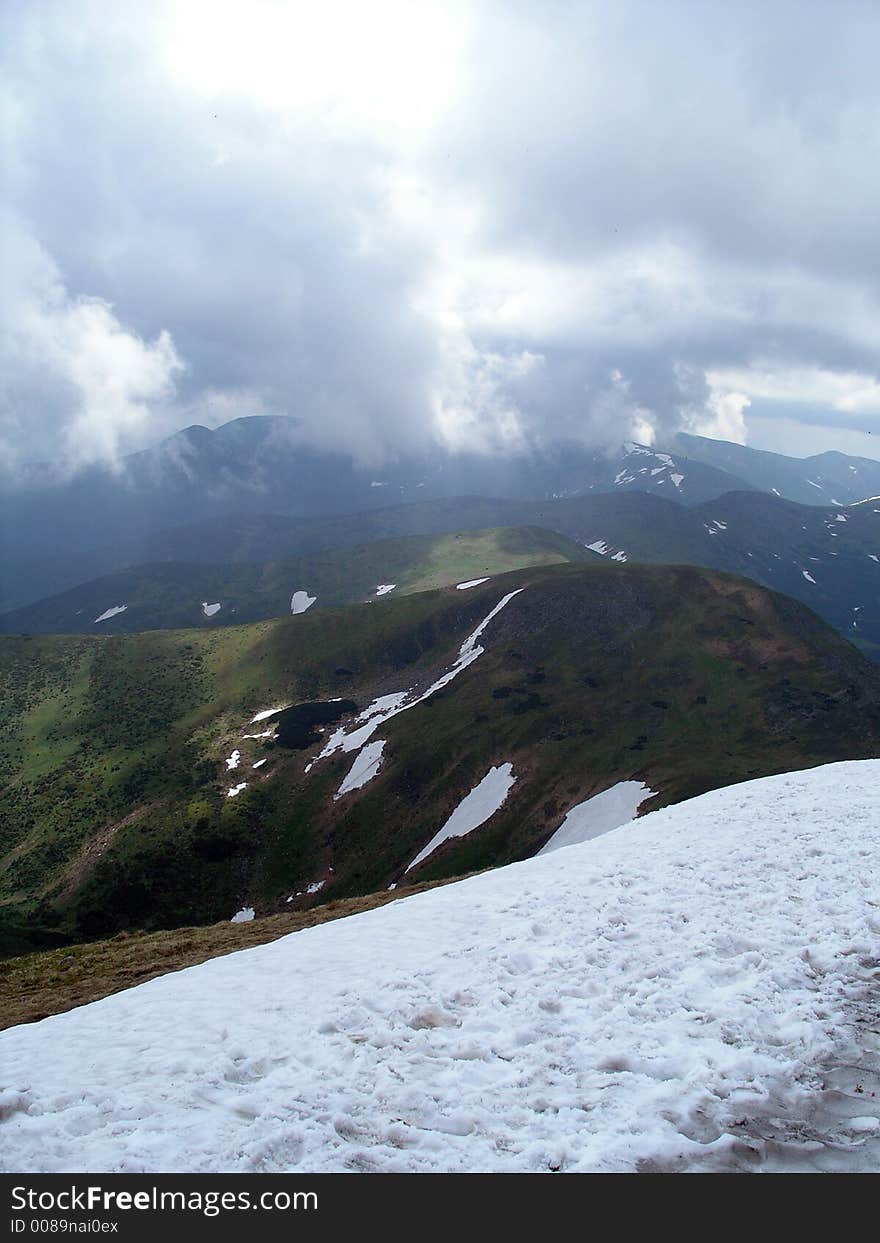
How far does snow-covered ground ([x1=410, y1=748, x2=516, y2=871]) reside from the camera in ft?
236

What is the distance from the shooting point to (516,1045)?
9.26 m

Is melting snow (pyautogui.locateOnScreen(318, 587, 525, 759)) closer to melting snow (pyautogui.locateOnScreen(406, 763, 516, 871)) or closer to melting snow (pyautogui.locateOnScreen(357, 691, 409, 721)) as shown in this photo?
melting snow (pyautogui.locateOnScreen(357, 691, 409, 721))

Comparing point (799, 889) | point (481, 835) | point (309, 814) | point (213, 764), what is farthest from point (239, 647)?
point (799, 889)

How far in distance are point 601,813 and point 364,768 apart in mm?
36407

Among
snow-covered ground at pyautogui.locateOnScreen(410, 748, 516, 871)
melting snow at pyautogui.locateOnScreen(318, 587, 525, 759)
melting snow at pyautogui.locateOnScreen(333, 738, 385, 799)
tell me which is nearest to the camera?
snow-covered ground at pyautogui.locateOnScreen(410, 748, 516, 871)

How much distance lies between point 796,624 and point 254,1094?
388ft

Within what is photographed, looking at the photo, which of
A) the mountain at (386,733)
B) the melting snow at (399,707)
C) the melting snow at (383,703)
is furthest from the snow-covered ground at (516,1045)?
the melting snow at (383,703)

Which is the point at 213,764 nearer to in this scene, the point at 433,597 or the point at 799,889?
the point at 433,597

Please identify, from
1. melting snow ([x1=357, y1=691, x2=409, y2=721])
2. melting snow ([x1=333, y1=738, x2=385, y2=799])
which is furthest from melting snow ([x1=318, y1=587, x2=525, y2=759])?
melting snow ([x1=333, y1=738, x2=385, y2=799])

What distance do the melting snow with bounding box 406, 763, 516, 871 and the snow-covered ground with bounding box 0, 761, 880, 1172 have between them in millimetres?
59056

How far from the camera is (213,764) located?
9919 centimetres

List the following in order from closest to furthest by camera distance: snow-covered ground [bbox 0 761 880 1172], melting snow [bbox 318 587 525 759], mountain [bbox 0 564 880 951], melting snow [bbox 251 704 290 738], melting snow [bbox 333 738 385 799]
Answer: snow-covered ground [bbox 0 761 880 1172] → mountain [bbox 0 564 880 951] → melting snow [bbox 333 738 385 799] → melting snow [bbox 318 587 525 759] → melting snow [bbox 251 704 290 738]

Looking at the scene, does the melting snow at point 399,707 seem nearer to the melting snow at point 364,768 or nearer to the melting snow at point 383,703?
the melting snow at point 383,703
